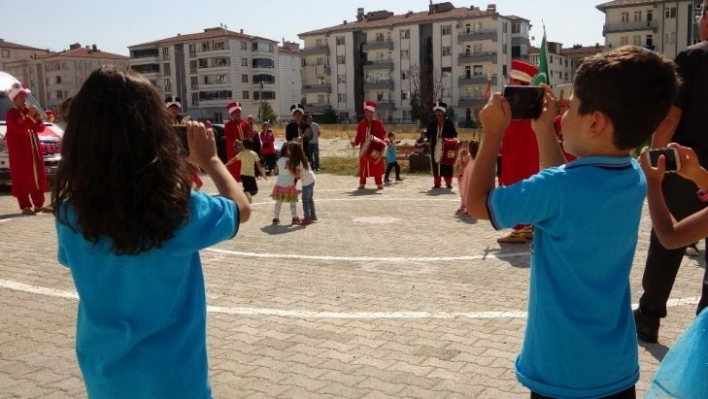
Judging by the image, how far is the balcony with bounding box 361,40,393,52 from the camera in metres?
102

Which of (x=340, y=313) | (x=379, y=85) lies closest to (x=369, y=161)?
(x=340, y=313)

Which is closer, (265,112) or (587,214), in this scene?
(587,214)

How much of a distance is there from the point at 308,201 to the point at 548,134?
8.56 metres

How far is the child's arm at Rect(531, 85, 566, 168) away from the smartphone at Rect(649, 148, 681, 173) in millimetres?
329

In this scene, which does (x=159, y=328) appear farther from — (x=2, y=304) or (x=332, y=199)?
(x=332, y=199)

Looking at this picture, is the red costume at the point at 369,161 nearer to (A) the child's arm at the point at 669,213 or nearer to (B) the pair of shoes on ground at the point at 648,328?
(B) the pair of shoes on ground at the point at 648,328

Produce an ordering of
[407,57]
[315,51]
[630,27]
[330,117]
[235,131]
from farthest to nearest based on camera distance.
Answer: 1. [315,51]
2. [330,117]
3. [407,57]
4. [630,27]
5. [235,131]

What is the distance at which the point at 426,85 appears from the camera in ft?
314

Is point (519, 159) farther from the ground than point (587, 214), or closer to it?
closer to it

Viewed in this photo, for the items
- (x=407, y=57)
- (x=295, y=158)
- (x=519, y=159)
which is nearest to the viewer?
(x=519, y=159)

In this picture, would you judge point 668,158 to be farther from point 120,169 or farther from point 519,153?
point 519,153

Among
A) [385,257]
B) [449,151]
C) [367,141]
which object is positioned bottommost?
[385,257]

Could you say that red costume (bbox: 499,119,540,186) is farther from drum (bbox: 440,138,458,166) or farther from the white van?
the white van

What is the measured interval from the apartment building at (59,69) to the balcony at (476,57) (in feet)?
220
